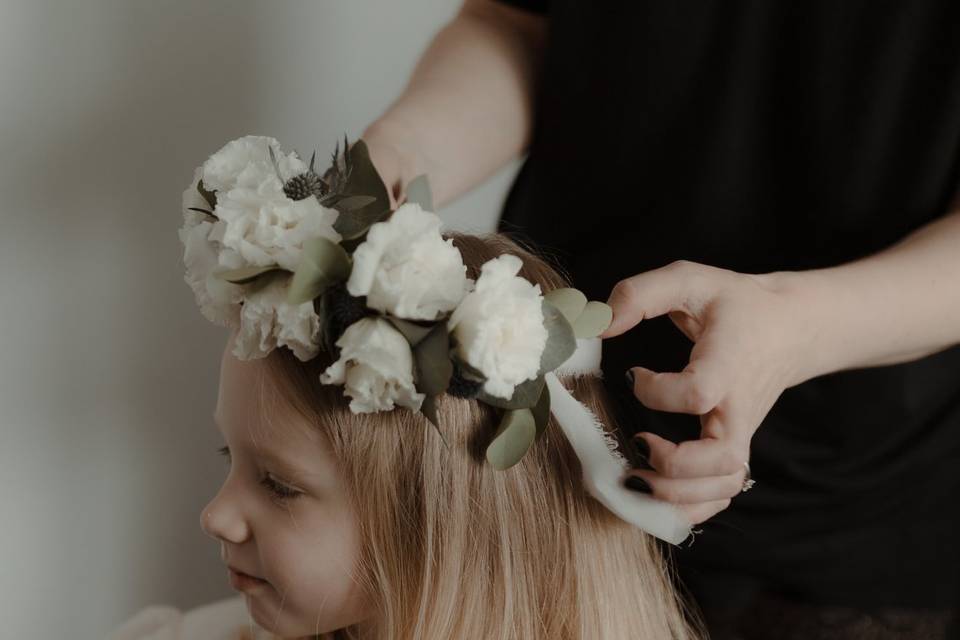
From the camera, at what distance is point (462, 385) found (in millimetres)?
693

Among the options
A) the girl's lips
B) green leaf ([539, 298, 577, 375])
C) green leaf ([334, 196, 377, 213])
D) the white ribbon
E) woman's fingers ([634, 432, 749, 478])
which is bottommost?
the girl's lips

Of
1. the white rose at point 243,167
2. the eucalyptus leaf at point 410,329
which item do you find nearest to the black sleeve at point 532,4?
the white rose at point 243,167

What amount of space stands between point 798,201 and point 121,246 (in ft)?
2.85

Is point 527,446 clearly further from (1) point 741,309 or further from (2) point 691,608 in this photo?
(2) point 691,608

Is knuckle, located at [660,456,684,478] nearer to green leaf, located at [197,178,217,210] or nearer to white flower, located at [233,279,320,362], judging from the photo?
white flower, located at [233,279,320,362]

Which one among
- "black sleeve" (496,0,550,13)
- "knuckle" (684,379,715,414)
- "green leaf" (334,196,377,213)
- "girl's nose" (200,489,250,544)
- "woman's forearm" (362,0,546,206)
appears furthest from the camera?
"black sleeve" (496,0,550,13)

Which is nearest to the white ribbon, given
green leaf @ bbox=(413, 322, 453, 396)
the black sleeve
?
green leaf @ bbox=(413, 322, 453, 396)

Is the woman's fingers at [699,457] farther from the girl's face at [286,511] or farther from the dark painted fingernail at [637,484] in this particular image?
the girl's face at [286,511]

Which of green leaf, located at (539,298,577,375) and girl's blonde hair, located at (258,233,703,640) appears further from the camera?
girl's blonde hair, located at (258,233,703,640)

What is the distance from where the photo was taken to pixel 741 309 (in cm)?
68

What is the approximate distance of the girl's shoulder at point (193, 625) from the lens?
1.17 m

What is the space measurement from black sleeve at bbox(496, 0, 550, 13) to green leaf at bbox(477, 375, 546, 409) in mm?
574

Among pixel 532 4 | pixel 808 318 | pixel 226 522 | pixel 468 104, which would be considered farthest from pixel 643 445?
pixel 532 4

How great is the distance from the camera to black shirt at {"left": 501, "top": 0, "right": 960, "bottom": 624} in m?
0.86
